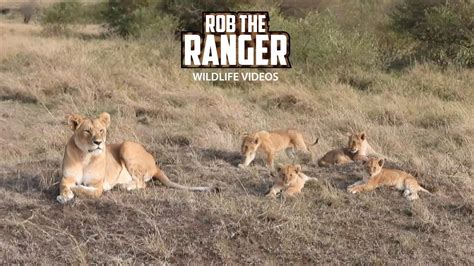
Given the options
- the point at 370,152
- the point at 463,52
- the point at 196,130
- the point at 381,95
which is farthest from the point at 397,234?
the point at 463,52

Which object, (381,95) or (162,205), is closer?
(162,205)

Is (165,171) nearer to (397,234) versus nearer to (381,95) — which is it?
(397,234)

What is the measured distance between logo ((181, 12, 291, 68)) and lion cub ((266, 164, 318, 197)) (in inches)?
339

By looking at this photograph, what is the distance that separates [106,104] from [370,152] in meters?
5.46

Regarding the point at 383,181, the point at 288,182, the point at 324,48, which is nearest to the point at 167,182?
the point at 288,182

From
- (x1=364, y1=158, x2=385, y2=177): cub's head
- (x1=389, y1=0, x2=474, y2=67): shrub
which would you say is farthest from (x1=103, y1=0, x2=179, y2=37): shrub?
(x1=364, y1=158, x2=385, y2=177): cub's head

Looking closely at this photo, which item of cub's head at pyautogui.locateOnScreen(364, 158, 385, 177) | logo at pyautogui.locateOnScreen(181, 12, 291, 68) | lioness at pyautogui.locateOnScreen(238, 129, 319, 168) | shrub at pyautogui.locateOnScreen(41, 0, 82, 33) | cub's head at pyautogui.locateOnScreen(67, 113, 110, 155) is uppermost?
cub's head at pyautogui.locateOnScreen(67, 113, 110, 155)

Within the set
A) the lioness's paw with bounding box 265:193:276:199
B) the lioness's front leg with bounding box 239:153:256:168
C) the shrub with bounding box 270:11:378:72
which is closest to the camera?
the lioness's paw with bounding box 265:193:276:199

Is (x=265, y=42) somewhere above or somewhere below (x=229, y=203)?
below

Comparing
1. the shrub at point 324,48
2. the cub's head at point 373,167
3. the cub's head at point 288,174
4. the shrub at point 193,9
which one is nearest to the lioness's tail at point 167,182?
the cub's head at point 288,174

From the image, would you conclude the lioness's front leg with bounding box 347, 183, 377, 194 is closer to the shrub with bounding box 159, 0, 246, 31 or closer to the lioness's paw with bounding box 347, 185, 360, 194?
the lioness's paw with bounding box 347, 185, 360, 194

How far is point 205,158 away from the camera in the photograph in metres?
7.18

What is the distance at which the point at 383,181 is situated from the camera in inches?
244

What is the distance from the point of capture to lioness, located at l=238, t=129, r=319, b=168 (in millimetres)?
7207
